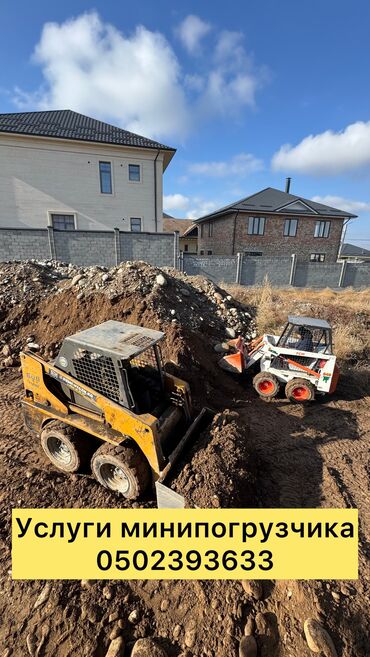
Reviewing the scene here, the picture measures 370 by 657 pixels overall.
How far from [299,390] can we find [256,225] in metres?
21.4

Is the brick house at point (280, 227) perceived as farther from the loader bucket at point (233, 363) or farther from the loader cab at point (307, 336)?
the loader bucket at point (233, 363)

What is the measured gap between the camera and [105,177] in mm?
19625

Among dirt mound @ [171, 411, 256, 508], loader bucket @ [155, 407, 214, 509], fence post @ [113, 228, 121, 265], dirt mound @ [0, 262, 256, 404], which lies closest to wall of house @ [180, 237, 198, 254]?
fence post @ [113, 228, 121, 265]

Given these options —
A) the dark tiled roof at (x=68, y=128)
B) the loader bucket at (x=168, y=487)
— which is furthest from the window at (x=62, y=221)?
the loader bucket at (x=168, y=487)

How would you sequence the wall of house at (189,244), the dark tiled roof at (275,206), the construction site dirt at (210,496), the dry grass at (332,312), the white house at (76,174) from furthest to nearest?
the wall of house at (189,244), the dark tiled roof at (275,206), the white house at (76,174), the dry grass at (332,312), the construction site dirt at (210,496)

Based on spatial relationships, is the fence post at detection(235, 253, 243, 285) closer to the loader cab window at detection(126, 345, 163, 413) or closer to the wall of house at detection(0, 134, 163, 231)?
the wall of house at detection(0, 134, 163, 231)

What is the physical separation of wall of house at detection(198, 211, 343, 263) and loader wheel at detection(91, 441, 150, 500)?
76.2 feet

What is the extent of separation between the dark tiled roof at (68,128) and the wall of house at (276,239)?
309 inches

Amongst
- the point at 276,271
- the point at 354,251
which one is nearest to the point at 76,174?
the point at 276,271

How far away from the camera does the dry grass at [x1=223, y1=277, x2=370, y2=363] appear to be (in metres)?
8.65

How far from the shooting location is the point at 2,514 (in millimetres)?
3312

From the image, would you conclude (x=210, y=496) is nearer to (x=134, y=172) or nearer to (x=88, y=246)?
(x=88, y=246)

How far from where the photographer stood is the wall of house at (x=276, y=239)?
24.5 metres

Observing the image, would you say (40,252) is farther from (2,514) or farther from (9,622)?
(9,622)
